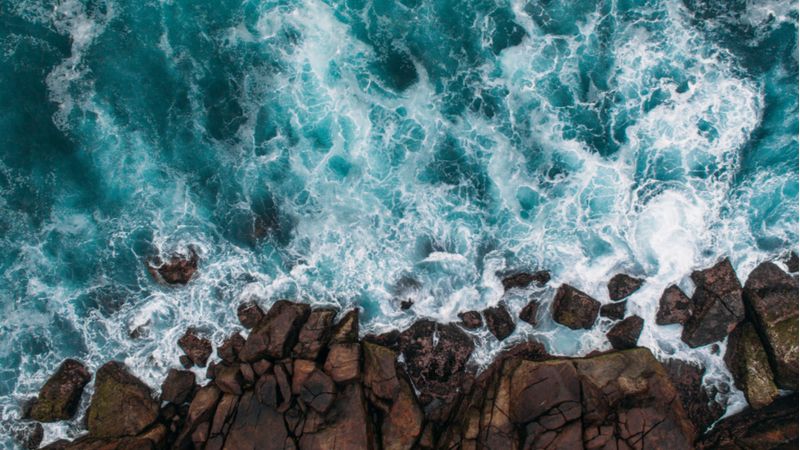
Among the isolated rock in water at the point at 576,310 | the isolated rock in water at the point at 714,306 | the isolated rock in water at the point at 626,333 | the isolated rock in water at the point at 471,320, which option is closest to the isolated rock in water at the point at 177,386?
the isolated rock in water at the point at 471,320

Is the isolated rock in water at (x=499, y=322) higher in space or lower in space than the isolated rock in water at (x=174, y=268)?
lower

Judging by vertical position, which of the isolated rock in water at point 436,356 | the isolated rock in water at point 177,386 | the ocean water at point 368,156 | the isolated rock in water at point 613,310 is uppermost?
the ocean water at point 368,156

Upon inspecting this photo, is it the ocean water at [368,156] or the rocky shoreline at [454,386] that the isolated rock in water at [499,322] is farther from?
the ocean water at [368,156]

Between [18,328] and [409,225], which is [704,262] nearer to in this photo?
[409,225]

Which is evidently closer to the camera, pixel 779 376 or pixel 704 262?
pixel 779 376

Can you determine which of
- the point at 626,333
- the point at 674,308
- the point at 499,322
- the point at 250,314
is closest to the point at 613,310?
the point at 626,333

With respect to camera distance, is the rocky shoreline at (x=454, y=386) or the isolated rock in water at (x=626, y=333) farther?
the isolated rock in water at (x=626, y=333)

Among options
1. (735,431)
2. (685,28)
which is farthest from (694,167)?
(735,431)
